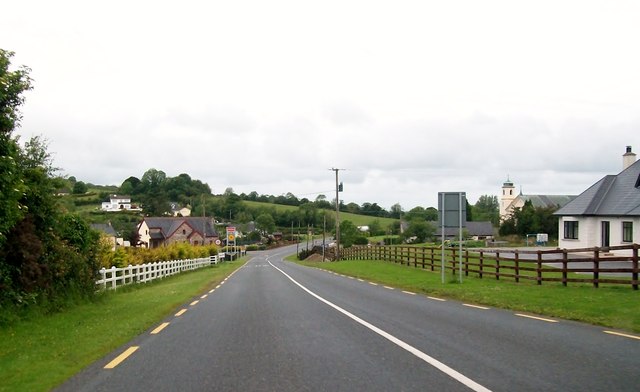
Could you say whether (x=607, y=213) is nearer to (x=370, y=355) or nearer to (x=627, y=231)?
(x=627, y=231)

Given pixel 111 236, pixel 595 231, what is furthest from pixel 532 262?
pixel 111 236

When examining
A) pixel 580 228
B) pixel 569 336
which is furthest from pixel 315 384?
pixel 580 228

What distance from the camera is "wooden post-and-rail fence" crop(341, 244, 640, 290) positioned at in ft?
60.4

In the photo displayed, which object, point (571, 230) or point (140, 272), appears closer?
point (140, 272)

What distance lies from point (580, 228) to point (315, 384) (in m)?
40.7

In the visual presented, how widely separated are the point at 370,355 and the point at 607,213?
36055 mm

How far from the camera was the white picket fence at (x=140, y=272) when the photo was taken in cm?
2192

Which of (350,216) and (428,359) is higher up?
(350,216)

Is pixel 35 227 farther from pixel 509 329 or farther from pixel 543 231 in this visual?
pixel 543 231

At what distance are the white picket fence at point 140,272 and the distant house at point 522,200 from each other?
6052 centimetres

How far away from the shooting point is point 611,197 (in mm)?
41312

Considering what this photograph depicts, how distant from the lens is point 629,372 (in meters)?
7.34

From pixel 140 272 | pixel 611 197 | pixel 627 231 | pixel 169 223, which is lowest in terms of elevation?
pixel 140 272

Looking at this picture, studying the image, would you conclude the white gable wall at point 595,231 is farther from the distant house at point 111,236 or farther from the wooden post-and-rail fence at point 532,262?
the distant house at point 111,236
